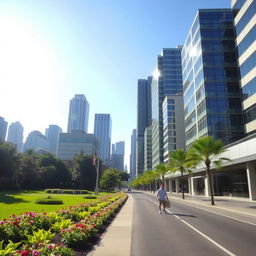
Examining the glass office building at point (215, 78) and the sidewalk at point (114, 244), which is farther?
the glass office building at point (215, 78)

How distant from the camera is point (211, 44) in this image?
59.1 m

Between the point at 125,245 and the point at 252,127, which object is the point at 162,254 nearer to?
the point at 125,245

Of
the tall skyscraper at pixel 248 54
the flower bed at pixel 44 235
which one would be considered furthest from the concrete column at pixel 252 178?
the flower bed at pixel 44 235

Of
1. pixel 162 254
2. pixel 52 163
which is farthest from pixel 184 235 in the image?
pixel 52 163

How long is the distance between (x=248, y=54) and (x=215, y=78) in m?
14.1

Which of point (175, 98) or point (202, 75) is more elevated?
point (175, 98)

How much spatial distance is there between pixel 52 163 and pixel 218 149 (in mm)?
73382

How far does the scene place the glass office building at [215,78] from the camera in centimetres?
5462

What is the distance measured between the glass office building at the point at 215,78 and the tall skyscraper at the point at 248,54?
807 centimetres

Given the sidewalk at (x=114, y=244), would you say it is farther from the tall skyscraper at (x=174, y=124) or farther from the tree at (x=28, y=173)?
the tall skyscraper at (x=174, y=124)

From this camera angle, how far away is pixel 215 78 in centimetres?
5697

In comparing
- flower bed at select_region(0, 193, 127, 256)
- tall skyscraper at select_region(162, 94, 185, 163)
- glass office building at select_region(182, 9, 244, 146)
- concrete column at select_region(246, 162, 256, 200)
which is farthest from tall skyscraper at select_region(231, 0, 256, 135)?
tall skyscraper at select_region(162, 94, 185, 163)

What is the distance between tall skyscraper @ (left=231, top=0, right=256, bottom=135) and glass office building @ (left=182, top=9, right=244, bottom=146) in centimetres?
807

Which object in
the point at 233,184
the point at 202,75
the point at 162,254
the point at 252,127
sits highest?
the point at 202,75
